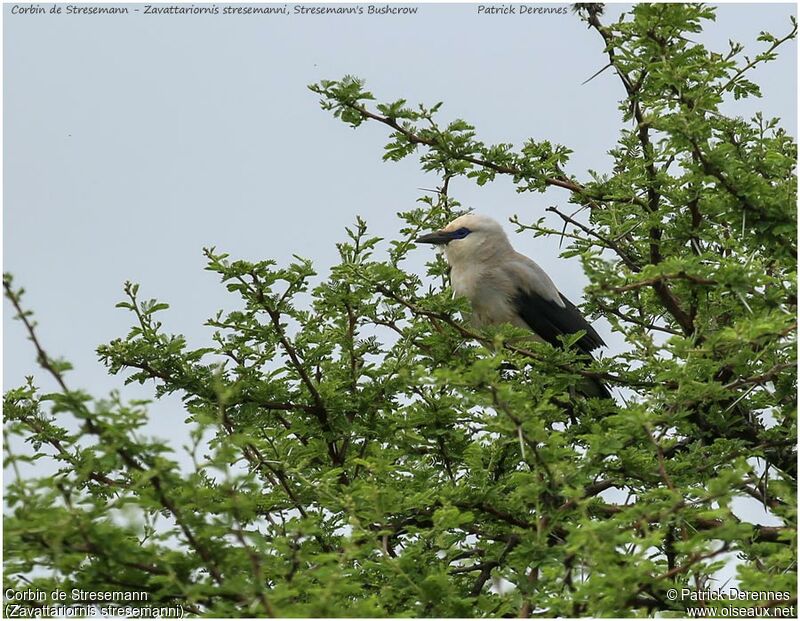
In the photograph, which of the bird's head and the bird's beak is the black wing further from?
the bird's beak

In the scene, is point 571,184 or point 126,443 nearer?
point 126,443

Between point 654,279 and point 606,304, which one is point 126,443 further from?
point 606,304

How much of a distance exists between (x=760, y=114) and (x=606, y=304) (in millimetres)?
1518

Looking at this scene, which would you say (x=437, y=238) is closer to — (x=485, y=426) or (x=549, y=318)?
(x=549, y=318)

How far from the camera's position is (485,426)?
4.94 metres

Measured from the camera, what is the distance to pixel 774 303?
4.61 m

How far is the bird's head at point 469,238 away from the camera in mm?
7281

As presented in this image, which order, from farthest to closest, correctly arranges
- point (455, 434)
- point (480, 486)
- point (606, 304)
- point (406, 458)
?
1. point (606, 304)
2. point (406, 458)
3. point (455, 434)
4. point (480, 486)

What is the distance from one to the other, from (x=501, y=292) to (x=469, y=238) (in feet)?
1.34

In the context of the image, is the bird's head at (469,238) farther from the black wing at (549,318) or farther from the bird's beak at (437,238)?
the black wing at (549,318)

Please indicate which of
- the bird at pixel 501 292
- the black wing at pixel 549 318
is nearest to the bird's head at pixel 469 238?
the bird at pixel 501 292

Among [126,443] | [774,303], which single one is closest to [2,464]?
[126,443]

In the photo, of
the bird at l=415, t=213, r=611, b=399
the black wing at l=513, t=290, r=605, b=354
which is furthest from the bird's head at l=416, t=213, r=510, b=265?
the black wing at l=513, t=290, r=605, b=354

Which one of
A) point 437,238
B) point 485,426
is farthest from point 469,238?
point 485,426
